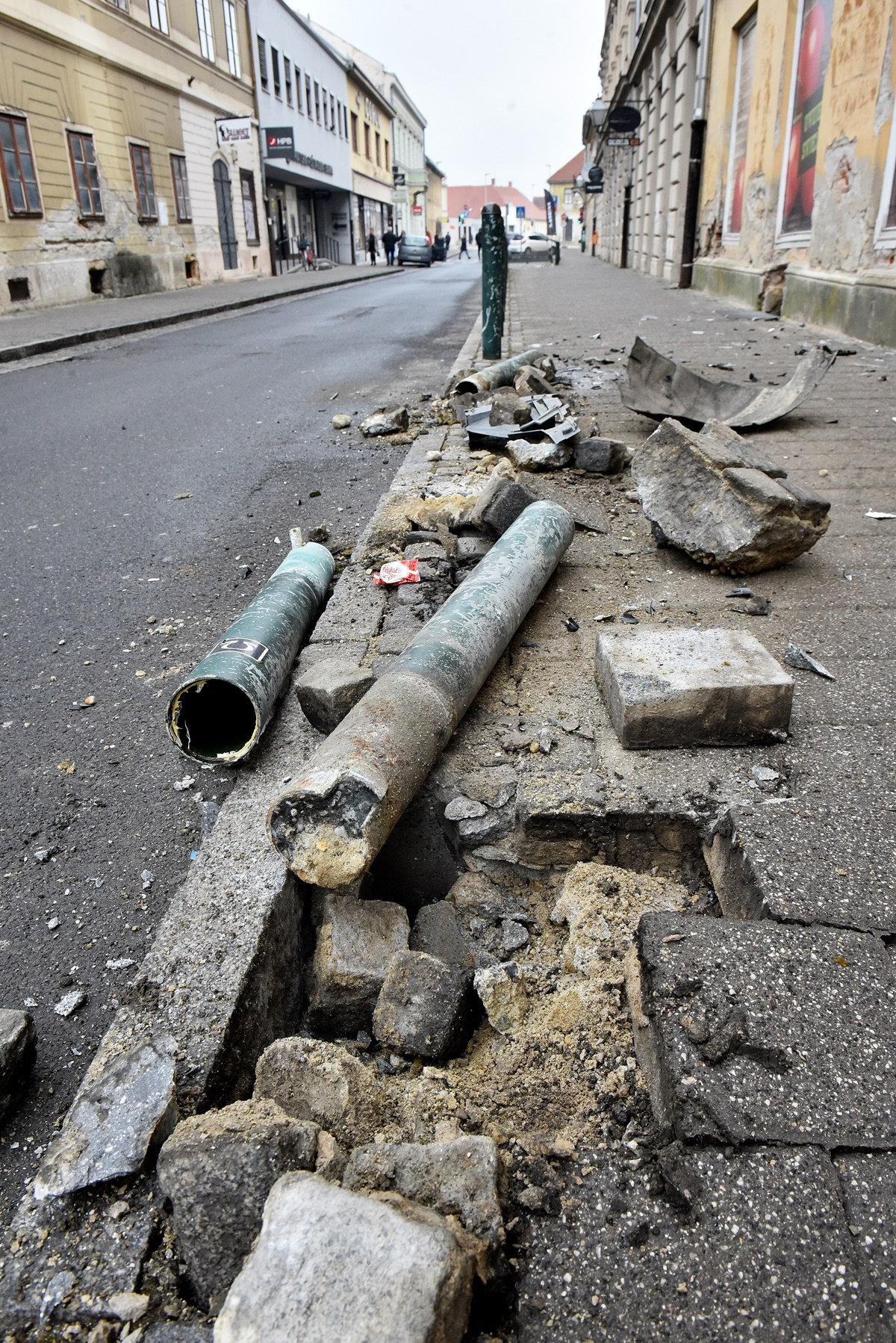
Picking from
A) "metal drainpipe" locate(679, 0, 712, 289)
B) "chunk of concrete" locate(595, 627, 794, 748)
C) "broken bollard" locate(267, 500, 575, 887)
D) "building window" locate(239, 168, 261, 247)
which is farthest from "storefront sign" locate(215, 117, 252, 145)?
"chunk of concrete" locate(595, 627, 794, 748)

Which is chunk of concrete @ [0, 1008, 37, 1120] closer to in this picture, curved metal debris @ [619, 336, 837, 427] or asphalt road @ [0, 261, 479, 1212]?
asphalt road @ [0, 261, 479, 1212]

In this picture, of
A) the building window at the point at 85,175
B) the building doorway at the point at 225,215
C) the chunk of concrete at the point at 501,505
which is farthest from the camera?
the building doorway at the point at 225,215

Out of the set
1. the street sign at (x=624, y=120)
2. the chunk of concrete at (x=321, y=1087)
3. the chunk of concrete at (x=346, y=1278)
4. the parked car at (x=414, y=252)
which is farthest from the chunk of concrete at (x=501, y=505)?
the parked car at (x=414, y=252)

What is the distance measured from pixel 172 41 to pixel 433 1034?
94.4 ft

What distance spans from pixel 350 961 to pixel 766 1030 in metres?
0.81

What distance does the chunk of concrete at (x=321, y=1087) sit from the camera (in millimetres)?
1386

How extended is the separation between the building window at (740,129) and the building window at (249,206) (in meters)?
20.1

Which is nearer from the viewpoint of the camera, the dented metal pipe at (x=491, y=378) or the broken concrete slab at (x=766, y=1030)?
the broken concrete slab at (x=766, y=1030)

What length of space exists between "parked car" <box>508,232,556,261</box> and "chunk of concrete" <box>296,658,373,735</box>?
143 ft

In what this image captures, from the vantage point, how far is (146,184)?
21.6 m

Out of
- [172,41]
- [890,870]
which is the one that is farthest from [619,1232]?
[172,41]

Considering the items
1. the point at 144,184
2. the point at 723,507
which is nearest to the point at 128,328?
the point at 144,184

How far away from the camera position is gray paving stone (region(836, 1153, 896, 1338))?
43.1 inches

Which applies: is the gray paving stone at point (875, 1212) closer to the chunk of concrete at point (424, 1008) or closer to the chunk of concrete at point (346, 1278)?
the chunk of concrete at point (346, 1278)
